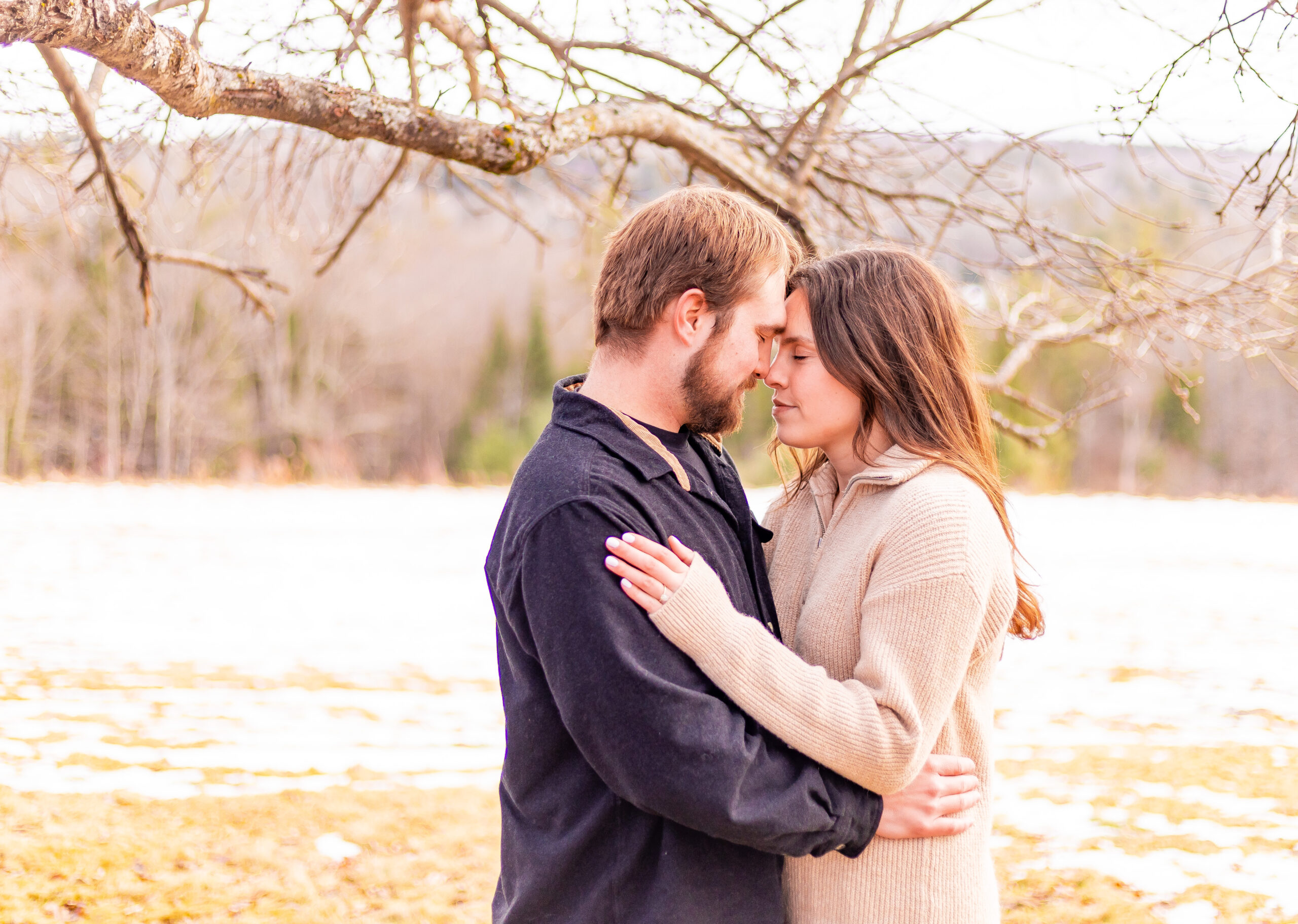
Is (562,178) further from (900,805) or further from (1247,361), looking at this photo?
(900,805)

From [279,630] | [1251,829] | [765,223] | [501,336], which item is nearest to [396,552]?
[279,630]

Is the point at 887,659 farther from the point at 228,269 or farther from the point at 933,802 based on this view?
the point at 228,269

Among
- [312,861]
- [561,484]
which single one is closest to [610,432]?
[561,484]

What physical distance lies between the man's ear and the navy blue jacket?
0.69 ft

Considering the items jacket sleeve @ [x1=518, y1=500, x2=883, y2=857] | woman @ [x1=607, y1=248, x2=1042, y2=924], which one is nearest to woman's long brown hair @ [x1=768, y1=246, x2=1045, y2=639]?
woman @ [x1=607, y1=248, x2=1042, y2=924]

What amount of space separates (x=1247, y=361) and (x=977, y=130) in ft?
4.88

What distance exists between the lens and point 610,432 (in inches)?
70.9

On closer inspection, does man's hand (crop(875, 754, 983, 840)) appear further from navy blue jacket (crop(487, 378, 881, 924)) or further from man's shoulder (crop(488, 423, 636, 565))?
man's shoulder (crop(488, 423, 636, 565))

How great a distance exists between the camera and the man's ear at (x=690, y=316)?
1869mm

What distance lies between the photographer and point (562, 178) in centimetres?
474

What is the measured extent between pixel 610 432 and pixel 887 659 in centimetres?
62

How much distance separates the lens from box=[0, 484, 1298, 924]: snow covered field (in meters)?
4.67

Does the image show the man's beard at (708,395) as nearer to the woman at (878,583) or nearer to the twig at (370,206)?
the woman at (878,583)

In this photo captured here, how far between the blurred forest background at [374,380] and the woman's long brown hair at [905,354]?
20.2 metres
